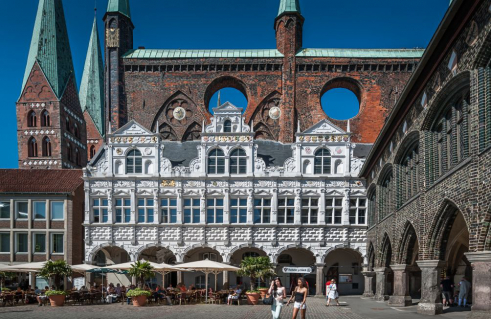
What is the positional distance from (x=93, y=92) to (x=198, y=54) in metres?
41.8

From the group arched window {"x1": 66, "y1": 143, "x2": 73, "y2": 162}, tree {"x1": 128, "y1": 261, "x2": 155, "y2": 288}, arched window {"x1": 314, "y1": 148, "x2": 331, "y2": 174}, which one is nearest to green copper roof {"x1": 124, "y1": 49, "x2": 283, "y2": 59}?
arched window {"x1": 314, "y1": 148, "x2": 331, "y2": 174}

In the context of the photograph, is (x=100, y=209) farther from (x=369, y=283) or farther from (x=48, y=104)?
(x=48, y=104)

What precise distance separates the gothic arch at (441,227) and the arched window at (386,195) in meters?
7.91

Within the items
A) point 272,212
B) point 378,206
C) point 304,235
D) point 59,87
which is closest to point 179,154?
point 272,212

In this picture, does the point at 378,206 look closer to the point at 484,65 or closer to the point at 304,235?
the point at 304,235

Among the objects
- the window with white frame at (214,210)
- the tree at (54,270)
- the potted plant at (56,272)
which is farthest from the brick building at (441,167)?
the tree at (54,270)

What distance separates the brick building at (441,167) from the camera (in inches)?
551

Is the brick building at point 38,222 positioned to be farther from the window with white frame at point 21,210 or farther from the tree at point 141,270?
the tree at point 141,270

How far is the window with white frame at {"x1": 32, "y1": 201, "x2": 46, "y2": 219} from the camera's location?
38344 millimetres

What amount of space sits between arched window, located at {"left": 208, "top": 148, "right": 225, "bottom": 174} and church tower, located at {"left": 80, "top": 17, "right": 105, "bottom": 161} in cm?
4911

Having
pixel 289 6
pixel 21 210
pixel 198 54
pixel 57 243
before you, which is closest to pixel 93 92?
pixel 198 54

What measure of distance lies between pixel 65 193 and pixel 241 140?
12952 mm

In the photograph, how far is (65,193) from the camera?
38.1 m

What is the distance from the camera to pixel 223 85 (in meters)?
50.4
